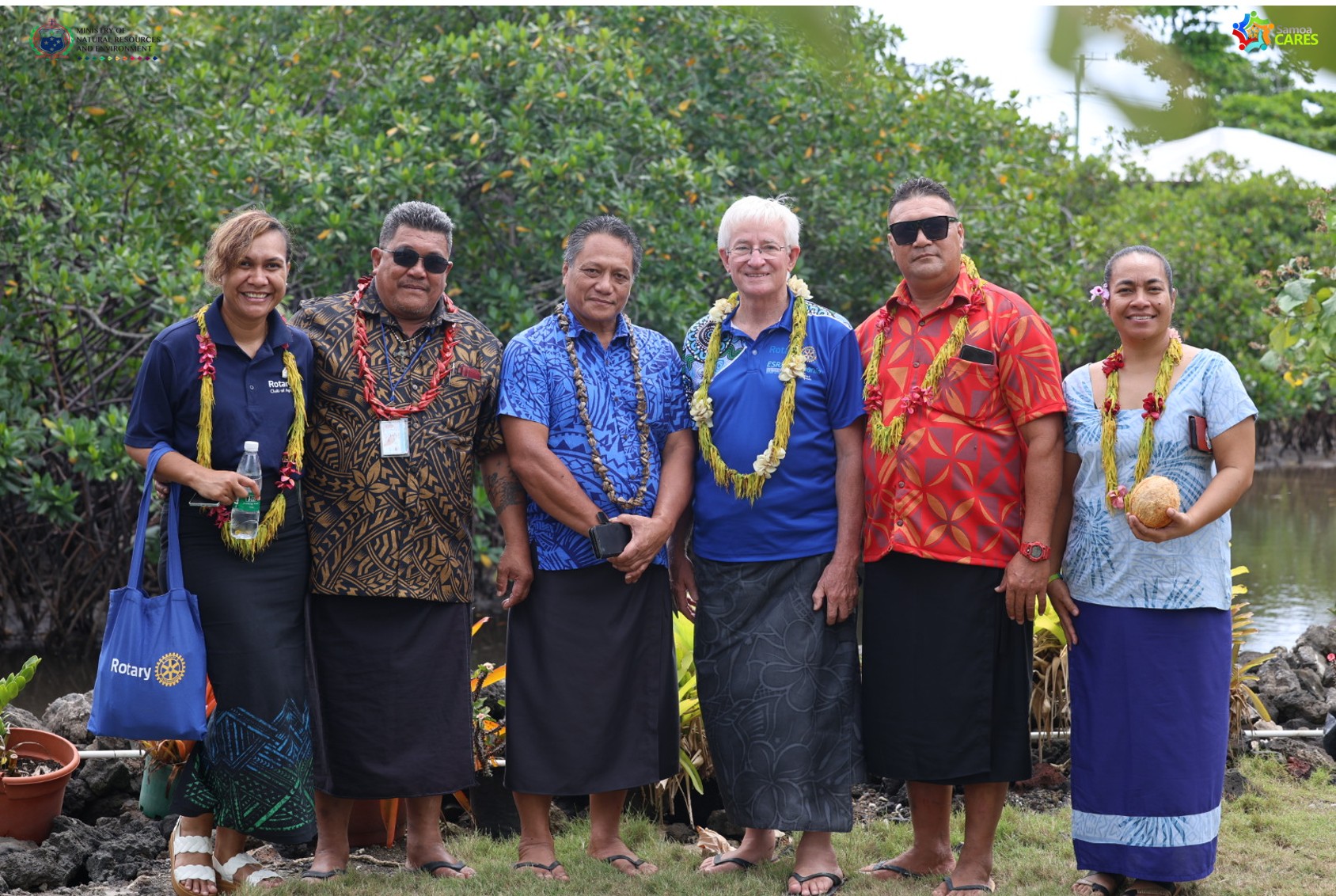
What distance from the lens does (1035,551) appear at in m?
3.78

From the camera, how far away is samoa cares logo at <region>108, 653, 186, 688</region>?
11.7ft

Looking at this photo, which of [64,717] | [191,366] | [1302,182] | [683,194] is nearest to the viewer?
[191,366]

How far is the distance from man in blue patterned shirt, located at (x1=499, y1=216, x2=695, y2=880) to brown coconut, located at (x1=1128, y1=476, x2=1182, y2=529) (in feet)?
4.54

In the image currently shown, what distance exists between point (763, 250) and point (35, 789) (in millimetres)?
3142

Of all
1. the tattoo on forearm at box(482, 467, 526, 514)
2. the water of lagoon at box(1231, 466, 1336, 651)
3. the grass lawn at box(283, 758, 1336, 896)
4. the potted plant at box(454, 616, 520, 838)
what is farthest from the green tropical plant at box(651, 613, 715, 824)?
the water of lagoon at box(1231, 466, 1336, 651)

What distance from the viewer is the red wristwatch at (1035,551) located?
12.4ft

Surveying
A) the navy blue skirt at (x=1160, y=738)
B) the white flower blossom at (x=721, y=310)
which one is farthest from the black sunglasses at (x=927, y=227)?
the navy blue skirt at (x=1160, y=738)

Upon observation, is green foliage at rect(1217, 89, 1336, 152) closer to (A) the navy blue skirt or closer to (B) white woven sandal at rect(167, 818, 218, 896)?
(A) the navy blue skirt

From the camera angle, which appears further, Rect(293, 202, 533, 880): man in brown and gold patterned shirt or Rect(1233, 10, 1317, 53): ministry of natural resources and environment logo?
Rect(293, 202, 533, 880): man in brown and gold patterned shirt

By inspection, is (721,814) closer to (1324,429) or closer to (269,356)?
(269,356)

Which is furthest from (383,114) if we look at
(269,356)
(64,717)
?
(269,356)

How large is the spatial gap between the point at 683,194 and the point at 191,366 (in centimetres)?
561

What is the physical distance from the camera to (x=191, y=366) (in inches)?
148

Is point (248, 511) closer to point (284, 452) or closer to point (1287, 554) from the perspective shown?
point (284, 452)
